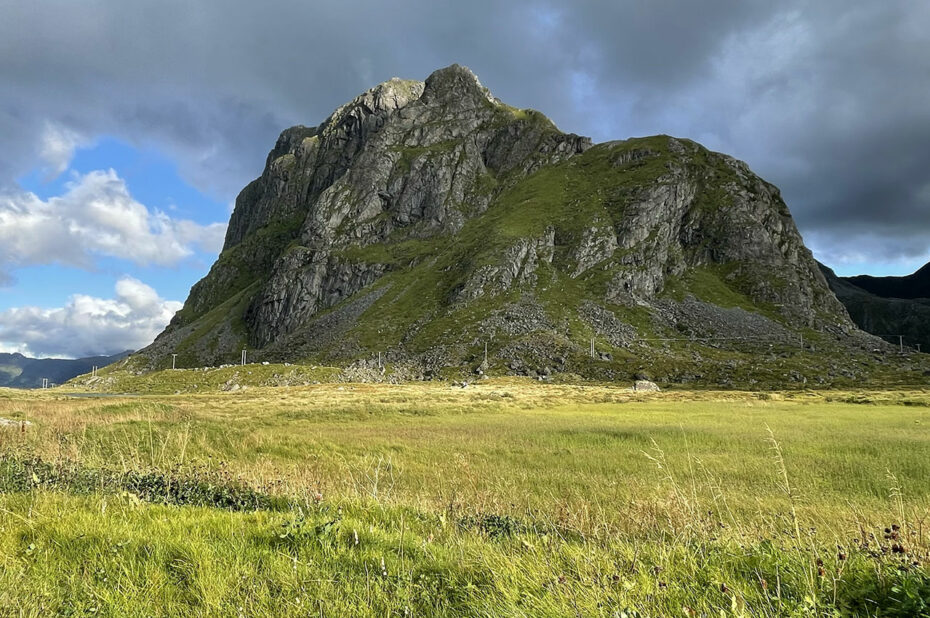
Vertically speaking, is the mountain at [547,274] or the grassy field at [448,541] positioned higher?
the mountain at [547,274]

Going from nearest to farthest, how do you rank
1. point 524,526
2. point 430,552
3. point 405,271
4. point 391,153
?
point 430,552 → point 524,526 → point 405,271 → point 391,153

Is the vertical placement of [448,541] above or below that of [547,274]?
below

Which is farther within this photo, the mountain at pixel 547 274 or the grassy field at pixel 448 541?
the mountain at pixel 547 274

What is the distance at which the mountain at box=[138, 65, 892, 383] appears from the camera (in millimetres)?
105125

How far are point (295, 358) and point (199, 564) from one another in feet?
416

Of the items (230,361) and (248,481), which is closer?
(248,481)

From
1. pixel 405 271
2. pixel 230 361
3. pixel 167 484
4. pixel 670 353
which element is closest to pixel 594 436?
pixel 167 484

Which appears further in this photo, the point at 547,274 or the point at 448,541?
the point at 547,274

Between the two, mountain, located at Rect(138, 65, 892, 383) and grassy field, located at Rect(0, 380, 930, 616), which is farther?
mountain, located at Rect(138, 65, 892, 383)

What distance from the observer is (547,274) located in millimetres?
133375

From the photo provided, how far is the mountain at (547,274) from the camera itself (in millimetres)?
105125

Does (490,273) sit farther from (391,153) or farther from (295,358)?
(391,153)

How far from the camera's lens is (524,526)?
22.9ft

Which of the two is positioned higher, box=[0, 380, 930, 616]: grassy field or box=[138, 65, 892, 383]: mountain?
box=[138, 65, 892, 383]: mountain
